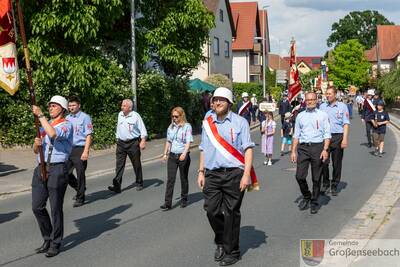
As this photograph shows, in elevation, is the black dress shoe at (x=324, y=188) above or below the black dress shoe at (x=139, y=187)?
above

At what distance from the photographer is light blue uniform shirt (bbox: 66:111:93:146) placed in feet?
29.0

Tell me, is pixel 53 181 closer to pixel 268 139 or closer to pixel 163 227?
pixel 163 227

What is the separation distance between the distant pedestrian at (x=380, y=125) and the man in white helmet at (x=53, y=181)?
11238 millimetres

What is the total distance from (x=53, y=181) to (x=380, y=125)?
37.5ft

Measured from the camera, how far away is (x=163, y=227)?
7.21m

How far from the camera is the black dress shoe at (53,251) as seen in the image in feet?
19.4

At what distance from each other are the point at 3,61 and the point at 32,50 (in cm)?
422

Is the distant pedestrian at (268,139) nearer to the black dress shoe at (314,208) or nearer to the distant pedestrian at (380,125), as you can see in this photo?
the distant pedestrian at (380,125)

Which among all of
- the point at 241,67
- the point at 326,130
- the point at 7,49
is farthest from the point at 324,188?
the point at 241,67

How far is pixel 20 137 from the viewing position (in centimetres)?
1609

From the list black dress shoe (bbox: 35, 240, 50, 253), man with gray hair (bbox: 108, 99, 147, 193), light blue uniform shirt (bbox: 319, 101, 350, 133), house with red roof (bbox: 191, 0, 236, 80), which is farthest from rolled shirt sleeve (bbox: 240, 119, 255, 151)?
house with red roof (bbox: 191, 0, 236, 80)

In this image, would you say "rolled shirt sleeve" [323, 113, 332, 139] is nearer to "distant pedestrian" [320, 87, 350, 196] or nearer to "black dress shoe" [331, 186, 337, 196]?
"distant pedestrian" [320, 87, 350, 196]

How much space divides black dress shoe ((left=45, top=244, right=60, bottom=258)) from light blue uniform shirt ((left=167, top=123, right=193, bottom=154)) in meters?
3.05

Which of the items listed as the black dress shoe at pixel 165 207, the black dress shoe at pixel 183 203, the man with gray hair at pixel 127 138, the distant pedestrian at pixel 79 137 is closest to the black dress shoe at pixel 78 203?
the distant pedestrian at pixel 79 137
